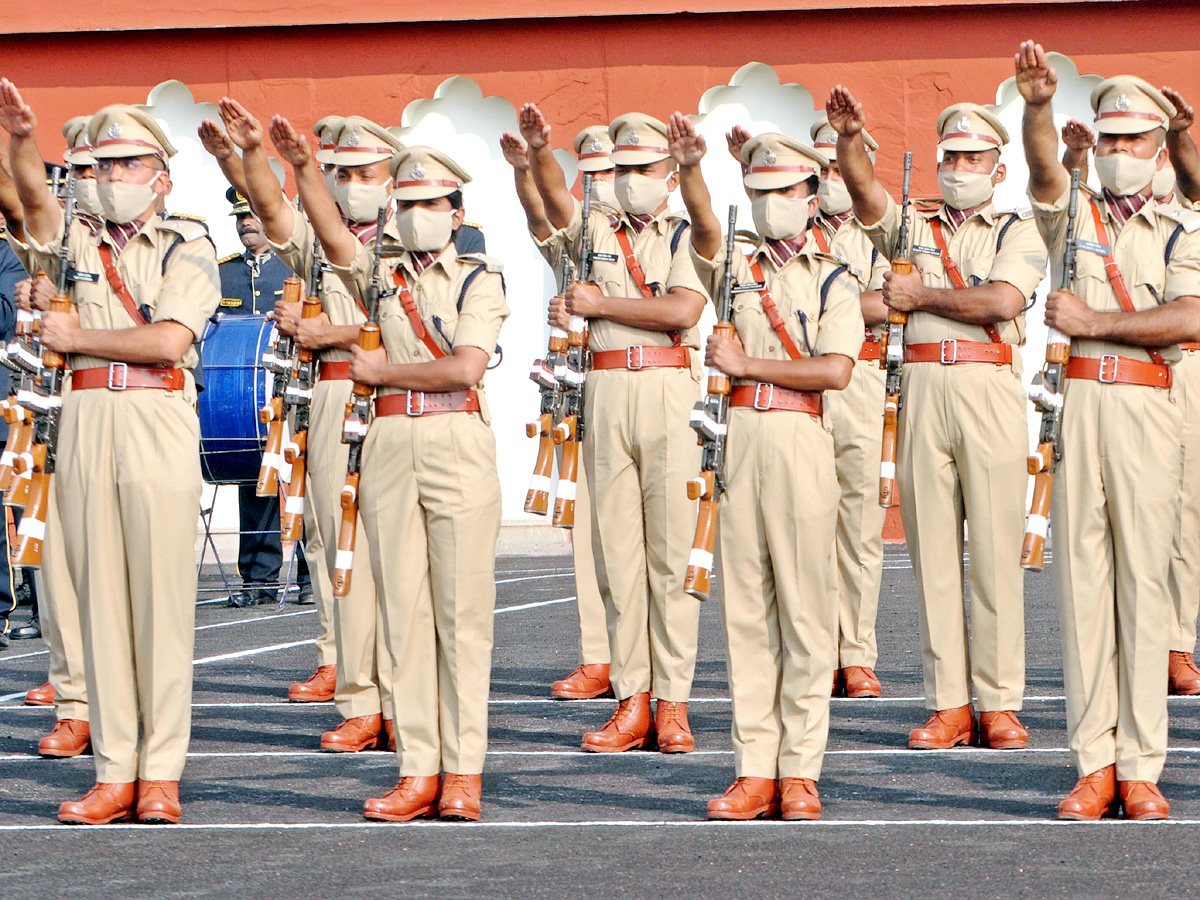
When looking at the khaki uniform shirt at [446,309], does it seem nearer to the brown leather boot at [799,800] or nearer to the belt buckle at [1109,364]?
the brown leather boot at [799,800]

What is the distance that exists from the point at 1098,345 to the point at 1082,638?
99 centimetres

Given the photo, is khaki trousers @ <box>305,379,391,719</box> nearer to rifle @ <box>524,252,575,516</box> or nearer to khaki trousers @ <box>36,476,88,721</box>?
rifle @ <box>524,252,575,516</box>

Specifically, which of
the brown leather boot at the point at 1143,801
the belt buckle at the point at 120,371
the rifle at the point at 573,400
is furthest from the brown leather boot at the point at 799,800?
the belt buckle at the point at 120,371

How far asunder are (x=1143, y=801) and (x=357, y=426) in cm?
291

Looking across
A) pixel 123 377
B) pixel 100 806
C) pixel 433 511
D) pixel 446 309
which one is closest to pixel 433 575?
pixel 433 511

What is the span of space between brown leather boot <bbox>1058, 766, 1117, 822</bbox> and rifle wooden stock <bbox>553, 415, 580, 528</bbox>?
2.76 meters

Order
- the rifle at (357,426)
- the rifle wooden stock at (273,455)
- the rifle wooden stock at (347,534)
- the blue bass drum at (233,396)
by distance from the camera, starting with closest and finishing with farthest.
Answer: the rifle at (357,426)
the rifle wooden stock at (347,534)
the rifle wooden stock at (273,455)
the blue bass drum at (233,396)

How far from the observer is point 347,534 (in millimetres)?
7141

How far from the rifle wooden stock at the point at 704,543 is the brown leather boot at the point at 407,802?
1.12 metres

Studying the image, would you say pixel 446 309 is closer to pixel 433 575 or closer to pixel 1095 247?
pixel 433 575

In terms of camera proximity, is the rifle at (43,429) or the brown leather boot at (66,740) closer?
the rifle at (43,429)

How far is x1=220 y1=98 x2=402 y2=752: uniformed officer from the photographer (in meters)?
8.39

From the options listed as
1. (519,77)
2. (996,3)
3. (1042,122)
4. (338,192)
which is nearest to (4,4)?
(519,77)

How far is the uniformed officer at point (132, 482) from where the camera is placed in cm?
686
